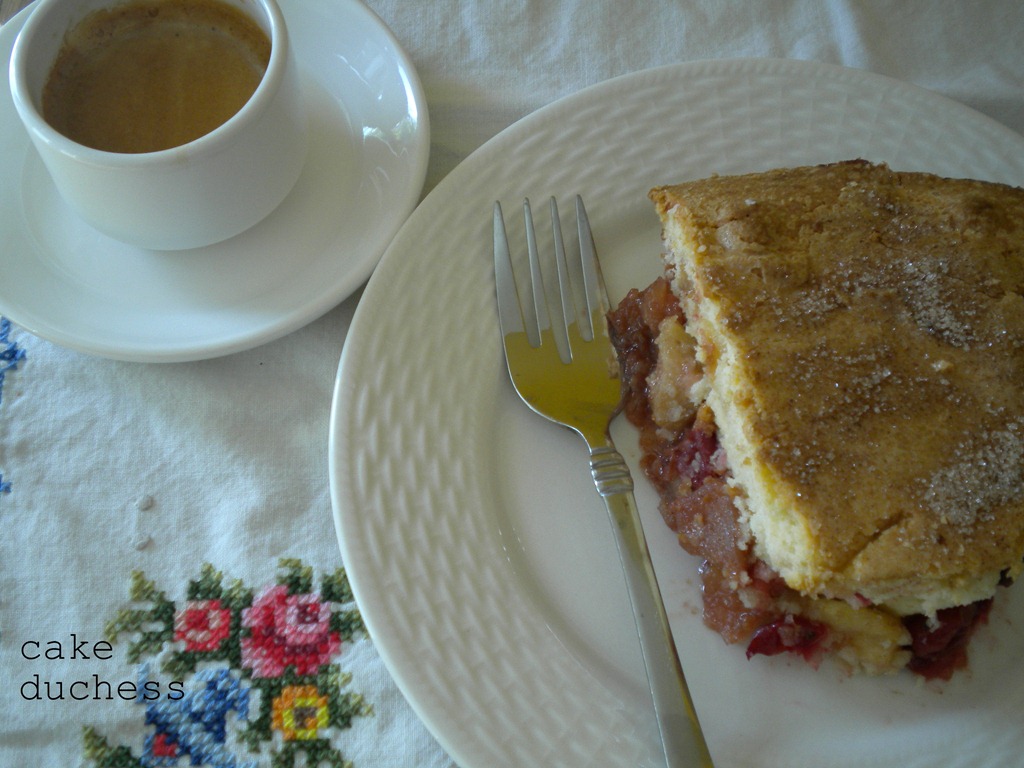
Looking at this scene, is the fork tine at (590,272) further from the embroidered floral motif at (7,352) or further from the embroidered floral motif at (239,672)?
the embroidered floral motif at (7,352)

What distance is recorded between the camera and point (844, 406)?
1688 millimetres

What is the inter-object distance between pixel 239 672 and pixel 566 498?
0.83m

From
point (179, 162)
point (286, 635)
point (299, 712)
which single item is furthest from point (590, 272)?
point (299, 712)

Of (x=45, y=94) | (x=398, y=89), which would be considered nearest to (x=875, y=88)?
(x=398, y=89)

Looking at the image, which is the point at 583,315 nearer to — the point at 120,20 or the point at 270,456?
the point at 270,456

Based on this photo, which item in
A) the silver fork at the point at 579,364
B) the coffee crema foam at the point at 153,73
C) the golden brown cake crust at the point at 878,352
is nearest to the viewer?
the golden brown cake crust at the point at 878,352

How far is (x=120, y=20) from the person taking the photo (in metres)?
2.15

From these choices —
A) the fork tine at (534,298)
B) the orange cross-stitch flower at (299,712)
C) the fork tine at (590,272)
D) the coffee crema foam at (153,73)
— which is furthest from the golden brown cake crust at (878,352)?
the coffee crema foam at (153,73)

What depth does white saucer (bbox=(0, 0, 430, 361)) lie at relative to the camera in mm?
1983

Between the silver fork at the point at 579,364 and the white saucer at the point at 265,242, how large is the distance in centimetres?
37

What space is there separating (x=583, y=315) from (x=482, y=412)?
382mm

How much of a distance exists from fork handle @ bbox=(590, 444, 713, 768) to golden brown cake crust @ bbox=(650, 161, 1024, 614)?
334 millimetres

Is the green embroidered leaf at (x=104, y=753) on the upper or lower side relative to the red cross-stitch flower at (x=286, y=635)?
lower

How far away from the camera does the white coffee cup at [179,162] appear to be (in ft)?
6.01
